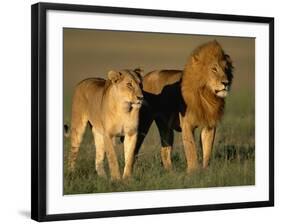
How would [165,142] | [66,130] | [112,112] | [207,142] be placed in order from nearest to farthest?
[66,130] → [112,112] → [165,142] → [207,142]

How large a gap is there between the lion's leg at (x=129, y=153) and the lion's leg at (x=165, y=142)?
131mm

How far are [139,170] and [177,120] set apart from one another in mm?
279

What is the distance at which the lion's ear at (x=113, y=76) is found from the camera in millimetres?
3506

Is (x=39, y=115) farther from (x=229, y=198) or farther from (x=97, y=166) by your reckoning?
(x=229, y=198)

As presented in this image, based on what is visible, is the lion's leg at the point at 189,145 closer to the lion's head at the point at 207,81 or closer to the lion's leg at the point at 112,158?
the lion's head at the point at 207,81

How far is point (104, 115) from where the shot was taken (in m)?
3.52

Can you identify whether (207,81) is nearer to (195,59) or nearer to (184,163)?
(195,59)

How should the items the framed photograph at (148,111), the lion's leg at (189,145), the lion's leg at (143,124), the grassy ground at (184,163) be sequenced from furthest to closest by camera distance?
the lion's leg at (189,145), the lion's leg at (143,124), the grassy ground at (184,163), the framed photograph at (148,111)

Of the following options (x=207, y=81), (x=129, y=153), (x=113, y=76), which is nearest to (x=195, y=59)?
(x=207, y=81)

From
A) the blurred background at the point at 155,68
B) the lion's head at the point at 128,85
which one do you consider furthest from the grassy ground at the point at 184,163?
the lion's head at the point at 128,85

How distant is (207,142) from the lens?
3.74 metres

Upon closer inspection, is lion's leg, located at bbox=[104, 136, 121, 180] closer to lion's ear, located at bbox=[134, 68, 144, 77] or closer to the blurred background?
the blurred background

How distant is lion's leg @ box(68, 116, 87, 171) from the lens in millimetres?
3428

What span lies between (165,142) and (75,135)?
0.40 metres
